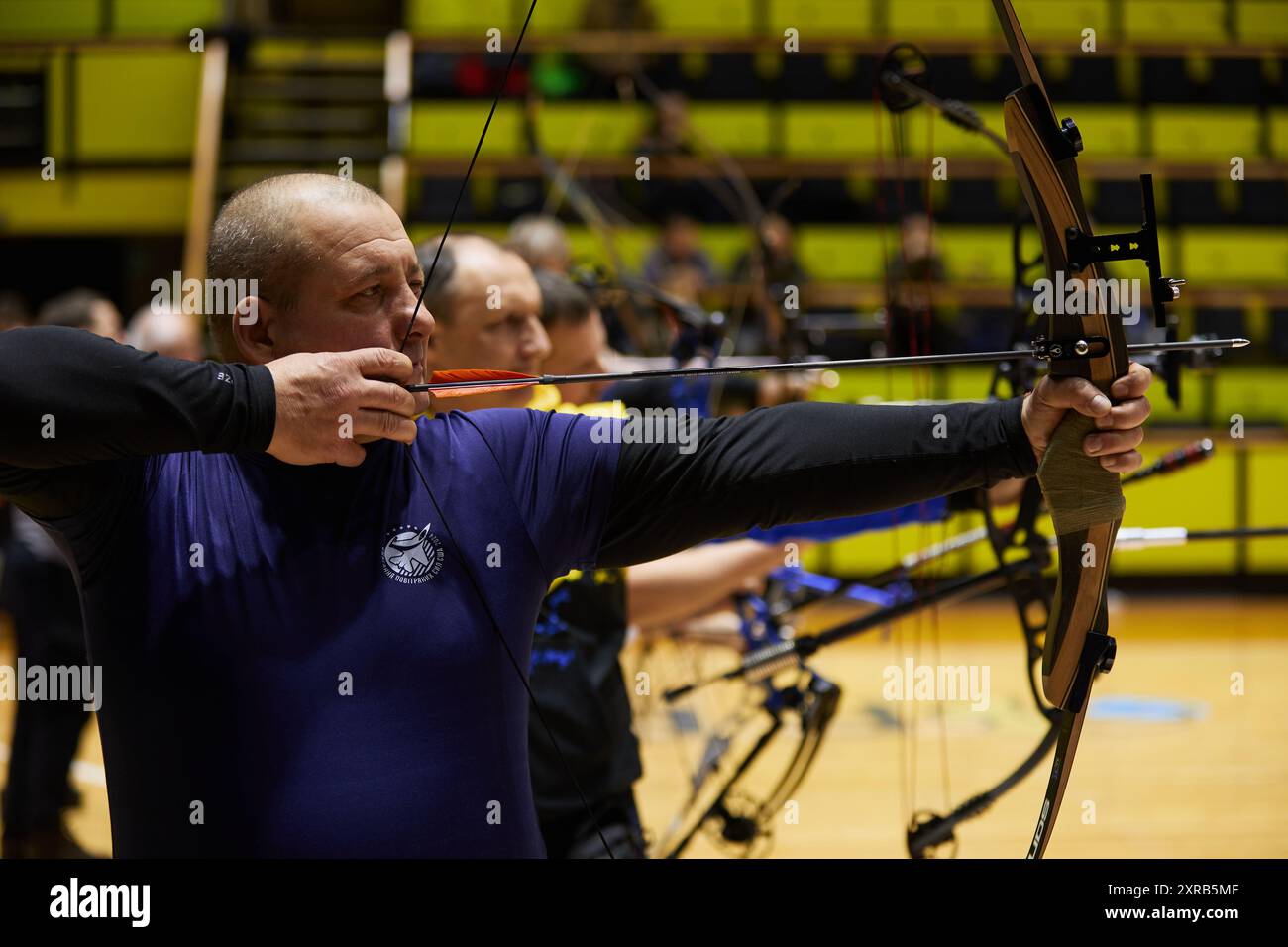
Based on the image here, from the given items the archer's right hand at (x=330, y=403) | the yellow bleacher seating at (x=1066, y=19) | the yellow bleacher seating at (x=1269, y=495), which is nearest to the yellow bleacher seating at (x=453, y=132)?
Result: the yellow bleacher seating at (x=1066, y=19)

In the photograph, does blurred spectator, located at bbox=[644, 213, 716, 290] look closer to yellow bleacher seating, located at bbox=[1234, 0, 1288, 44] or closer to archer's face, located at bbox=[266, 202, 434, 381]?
yellow bleacher seating, located at bbox=[1234, 0, 1288, 44]

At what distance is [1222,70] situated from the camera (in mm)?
7363

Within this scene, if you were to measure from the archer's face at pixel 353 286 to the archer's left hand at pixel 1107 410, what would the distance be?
1.65ft

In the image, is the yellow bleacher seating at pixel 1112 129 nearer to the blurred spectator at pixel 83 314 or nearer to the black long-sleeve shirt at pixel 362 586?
the blurred spectator at pixel 83 314

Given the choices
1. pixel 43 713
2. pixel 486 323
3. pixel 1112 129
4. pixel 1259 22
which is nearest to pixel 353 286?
pixel 486 323

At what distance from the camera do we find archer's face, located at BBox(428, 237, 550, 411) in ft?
6.02

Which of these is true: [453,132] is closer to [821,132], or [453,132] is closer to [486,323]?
[821,132]

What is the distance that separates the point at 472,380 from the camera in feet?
3.84

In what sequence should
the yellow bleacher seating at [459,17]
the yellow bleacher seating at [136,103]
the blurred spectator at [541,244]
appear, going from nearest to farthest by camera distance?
1. the blurred spectator at [541,244]
2. the yellow bleacher seating at [459,17]
3. the yellow bleacher seating at [136,103]

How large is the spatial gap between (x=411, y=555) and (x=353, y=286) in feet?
0.73

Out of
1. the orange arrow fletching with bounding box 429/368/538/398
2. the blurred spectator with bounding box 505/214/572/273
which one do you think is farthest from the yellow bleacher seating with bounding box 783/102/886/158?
the orange arrow fletching with bounding box 429/368/538/398

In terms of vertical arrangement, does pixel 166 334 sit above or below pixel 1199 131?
below

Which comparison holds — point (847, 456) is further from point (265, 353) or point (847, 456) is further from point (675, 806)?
point (675, 806)

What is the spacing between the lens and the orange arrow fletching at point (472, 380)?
41.8 inches
